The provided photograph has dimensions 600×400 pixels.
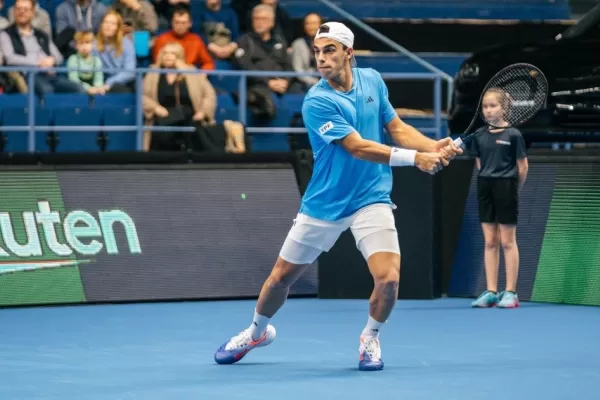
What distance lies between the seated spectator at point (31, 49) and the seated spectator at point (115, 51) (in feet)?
1.55

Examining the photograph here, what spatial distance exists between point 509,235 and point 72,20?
6843mm

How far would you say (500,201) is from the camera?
12062mm

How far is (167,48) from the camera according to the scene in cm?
1546

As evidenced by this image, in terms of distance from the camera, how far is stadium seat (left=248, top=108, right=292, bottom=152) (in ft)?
52.9

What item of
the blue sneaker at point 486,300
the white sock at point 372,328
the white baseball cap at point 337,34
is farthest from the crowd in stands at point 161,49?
the white sock at point 372,328

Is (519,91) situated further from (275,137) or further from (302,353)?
(275,137)

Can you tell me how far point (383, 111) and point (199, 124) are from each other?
6526mm

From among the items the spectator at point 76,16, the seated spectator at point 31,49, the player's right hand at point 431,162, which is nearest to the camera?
the player's right hand at point 431,162

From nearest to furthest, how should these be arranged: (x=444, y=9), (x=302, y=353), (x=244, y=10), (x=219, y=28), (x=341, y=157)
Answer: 1. (x=341, y=157)
2. (x=302, y=353)
3. (x=219, y=28)
4. (x=244, y=10)
5. (x=444, y=9)

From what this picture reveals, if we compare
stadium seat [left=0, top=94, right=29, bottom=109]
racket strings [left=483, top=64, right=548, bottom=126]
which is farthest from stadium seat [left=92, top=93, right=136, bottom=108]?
racket strings [left=483, top=64, right=548, bottom=126]

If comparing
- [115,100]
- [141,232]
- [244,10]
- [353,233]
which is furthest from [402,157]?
[244,10]

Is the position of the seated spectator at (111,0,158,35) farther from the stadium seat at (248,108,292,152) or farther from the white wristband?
the white wristband

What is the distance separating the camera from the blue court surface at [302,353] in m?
7.41

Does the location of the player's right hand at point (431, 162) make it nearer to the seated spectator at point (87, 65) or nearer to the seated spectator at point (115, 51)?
the seated spectator at point (87, 65)
